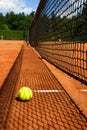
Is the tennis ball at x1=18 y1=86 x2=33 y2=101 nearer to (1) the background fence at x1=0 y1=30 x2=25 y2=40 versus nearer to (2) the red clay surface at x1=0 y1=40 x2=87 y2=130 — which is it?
(2) the red clay surface at x1=0 y1=40 x2=87 y2=130

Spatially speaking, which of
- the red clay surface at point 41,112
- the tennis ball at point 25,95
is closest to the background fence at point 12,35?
the red clay surface at point 41,112

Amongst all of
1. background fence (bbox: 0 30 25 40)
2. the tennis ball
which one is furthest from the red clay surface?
background fence (bbox: 0 30 25 40)

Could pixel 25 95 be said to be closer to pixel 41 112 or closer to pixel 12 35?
pixel 41 112

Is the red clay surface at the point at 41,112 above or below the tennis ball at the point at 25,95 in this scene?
below

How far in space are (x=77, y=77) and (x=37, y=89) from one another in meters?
1.50

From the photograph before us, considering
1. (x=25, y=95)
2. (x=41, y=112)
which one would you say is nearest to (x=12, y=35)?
(x=25, y=95)

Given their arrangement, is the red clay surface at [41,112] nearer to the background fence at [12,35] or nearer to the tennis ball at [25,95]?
the tennis ball at [25,95]

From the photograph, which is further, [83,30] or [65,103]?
[83,30]

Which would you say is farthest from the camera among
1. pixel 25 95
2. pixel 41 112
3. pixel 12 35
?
pixel 12 35

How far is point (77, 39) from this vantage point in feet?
24.0

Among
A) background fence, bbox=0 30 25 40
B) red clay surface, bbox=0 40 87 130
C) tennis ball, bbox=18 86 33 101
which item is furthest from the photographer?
background fence, bbox=0 30 25 40

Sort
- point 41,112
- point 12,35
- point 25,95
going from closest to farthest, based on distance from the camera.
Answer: point 41,112 → point 25,95 → point 12,35

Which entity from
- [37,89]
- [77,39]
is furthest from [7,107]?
[77,39]

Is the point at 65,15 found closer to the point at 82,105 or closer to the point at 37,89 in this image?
the point at 37,89
